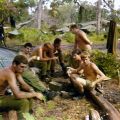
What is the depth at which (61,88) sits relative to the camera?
8891 mm

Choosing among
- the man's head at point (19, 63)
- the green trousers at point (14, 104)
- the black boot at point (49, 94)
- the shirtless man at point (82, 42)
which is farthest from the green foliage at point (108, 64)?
the man's head at point (19, 63)

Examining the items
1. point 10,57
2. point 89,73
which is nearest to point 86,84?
point 89,73

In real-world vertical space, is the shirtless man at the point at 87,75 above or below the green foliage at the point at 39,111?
above

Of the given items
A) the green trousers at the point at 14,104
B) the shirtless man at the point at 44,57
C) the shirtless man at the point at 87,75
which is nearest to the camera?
the green trousers at the point at 14,104

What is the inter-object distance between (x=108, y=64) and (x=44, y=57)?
1.95 m

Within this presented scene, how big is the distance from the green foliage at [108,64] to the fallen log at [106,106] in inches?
92.7

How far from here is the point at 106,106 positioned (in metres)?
7.29

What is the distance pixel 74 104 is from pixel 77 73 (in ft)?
2.84

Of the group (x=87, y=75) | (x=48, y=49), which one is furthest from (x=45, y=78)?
(x=87, y=75)

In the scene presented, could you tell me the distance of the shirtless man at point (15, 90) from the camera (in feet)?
18.3

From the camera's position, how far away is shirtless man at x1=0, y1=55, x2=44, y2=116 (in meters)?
5.59

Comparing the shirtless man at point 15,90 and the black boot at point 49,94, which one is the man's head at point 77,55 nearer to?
the black boot at point 49,94

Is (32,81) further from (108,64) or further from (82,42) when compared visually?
(108,64)

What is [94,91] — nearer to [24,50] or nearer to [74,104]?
[74,104]
